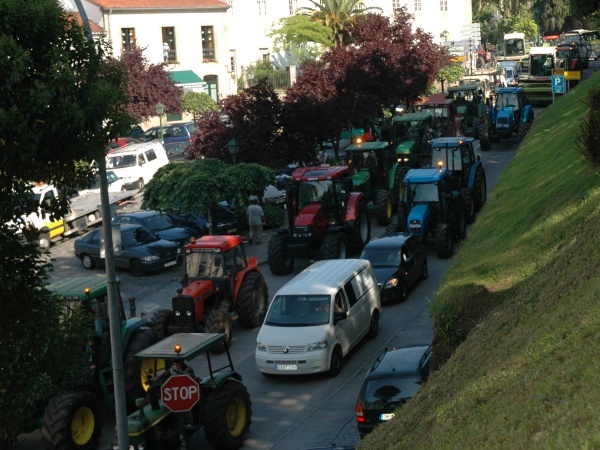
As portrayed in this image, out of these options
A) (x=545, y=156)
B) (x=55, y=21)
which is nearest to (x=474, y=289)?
(x=55, y=21)

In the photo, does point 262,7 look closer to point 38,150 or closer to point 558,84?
point 558,84

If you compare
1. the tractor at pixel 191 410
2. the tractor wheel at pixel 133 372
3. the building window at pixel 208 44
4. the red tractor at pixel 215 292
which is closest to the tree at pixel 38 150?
the tractor at pixel 191 410

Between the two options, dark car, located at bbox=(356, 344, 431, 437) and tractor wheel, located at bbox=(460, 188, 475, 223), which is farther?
tractor wheel, located at bbox=(460, 188, 475, 223)

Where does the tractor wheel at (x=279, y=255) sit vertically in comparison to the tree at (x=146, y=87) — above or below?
below

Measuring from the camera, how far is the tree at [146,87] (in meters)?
52.5

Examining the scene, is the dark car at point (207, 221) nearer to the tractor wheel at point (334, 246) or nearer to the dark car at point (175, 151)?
the tractor wheel at point (334, 246)

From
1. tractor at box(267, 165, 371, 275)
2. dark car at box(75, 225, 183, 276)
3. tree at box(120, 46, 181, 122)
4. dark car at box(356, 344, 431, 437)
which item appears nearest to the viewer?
dark car at box(356, 344, 431, 437)

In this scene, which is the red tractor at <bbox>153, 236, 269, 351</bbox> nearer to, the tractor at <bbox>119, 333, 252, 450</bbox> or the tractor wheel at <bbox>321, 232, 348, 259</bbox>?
the tractor wheel at <bbox>321, 232, 348, 259</bbox>

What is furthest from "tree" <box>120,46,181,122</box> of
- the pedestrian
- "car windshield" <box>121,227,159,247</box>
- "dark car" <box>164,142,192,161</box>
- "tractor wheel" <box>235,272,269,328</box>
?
"tractor wheel" <box>235,272,269,328</box>

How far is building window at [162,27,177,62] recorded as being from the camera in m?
64.4

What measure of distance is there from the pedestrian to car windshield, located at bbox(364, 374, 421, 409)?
14.7 m

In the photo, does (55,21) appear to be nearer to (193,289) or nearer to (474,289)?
(474,289)

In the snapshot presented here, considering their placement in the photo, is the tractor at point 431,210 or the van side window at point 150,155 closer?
the tractor at point 431,210

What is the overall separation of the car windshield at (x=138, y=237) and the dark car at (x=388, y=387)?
1314 cm
